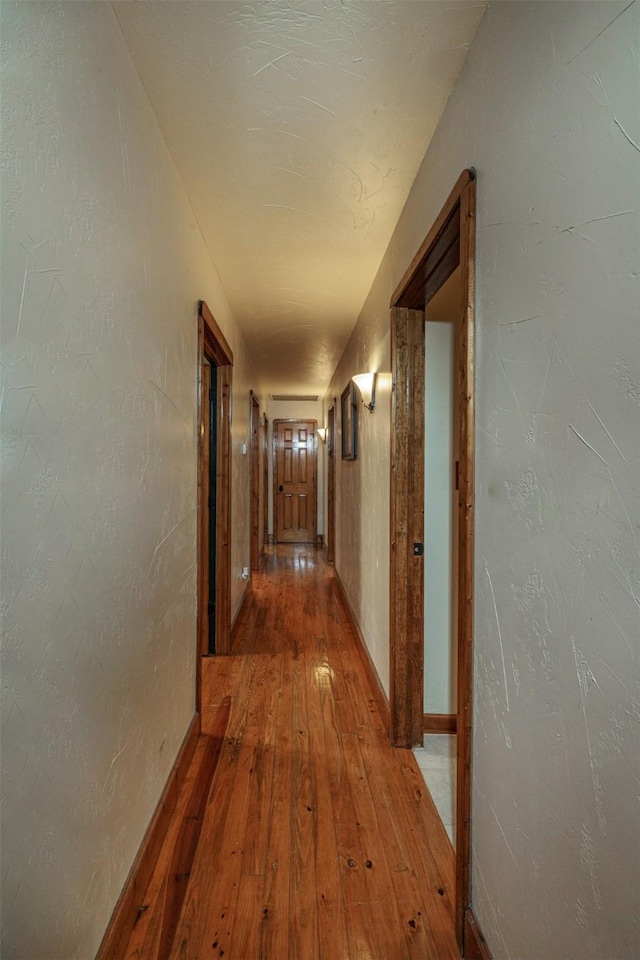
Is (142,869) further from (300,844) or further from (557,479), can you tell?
(557,479)

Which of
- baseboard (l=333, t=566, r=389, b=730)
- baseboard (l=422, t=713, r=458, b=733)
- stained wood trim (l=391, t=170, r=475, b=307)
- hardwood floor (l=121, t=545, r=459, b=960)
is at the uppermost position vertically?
stained wood trim (l=391, t=170, r=475, b=307)

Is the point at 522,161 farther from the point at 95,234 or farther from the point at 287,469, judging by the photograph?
the point at 287,469

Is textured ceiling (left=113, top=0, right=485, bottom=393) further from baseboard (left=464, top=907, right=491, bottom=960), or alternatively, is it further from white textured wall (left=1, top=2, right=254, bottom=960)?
baseboard (left=464, top=907, right=491, bottom=960)

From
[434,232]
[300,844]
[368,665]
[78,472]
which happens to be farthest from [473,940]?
[434,232]

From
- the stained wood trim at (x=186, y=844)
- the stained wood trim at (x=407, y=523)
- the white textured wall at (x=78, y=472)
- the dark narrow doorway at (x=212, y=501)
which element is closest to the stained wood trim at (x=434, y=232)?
the stained wood trim at (x=407, y=523)

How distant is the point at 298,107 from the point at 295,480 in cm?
628

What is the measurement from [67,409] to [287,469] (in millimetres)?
6653

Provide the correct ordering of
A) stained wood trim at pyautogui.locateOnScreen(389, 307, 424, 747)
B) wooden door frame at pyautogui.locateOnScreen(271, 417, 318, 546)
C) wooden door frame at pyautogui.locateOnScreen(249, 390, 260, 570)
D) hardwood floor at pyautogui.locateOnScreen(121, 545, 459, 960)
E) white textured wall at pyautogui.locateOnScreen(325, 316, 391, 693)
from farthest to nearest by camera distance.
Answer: wooden door frame at pyautogui.locateOnScreen(271, 417, 318, 546) → wooden door frame at pyautogui.locateOnScreen(249, 390, 260, 570) → white textured wall at pyautogui.locateOnScreen(325, 316, 391, 693) → stained wood trim at pyautogui.locateOnScreen(389, 307, 424, 747) → hardwood floor at pyautogui.locateOnScreen(121, 545, 459, 960)

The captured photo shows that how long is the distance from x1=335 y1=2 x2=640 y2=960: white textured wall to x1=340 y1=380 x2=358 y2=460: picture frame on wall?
2416 mm

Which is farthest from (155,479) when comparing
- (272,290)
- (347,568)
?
(347,568)

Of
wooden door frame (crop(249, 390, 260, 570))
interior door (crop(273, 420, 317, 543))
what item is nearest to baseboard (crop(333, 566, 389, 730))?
wooden door frame (crop(249, 390, 260, 570))

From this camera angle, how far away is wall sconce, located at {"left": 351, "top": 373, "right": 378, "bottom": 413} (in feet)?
8.85

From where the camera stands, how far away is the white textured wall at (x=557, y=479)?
2.16 feet

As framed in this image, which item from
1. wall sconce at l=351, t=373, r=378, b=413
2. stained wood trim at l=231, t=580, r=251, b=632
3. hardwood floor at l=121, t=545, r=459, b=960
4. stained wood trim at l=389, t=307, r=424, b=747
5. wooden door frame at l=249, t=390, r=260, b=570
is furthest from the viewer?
wooden door frame at l=249, t=390, r=260, b=570
